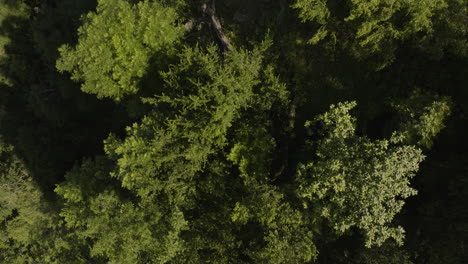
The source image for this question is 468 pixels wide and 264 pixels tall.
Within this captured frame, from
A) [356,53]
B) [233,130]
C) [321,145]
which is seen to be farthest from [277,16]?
[321,145]

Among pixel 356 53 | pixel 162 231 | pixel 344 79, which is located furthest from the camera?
pixel 344 79

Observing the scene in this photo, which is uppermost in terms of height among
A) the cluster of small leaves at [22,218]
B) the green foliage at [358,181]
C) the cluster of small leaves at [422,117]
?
the cluster of small leaves at [422,117]

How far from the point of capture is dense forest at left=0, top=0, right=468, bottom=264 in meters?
17.4

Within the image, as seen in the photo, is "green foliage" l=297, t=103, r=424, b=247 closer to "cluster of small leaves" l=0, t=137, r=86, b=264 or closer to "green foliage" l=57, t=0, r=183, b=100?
"green foliage" l=57, t=0, r=183, b=100

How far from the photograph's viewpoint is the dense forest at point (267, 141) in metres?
17.4

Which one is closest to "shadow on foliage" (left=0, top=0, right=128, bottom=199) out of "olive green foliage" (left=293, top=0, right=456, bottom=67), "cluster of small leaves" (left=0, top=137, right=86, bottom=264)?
"cluster of small leaves" (left=0, top=137, right=86, bottom=264)

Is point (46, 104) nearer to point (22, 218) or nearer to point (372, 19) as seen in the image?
point (22, 218)

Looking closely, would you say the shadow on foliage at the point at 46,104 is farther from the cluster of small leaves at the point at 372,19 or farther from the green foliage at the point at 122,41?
the cluster of small leaves at the point at 372,19

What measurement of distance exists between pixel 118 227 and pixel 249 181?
317 inches

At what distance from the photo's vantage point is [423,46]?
2041 cm

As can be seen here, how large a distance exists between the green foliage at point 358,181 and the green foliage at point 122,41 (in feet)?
39.6

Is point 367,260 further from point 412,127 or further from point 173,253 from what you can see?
point 173,253

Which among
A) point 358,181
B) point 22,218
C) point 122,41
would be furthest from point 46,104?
point 358,181

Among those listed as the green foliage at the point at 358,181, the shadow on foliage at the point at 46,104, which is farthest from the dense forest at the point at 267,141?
the shadow on foliage at the point at 46,104
